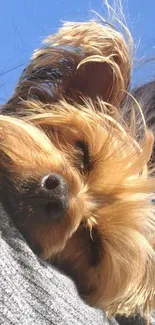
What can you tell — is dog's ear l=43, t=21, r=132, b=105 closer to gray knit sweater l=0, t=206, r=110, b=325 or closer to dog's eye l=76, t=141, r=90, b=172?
dog's eye l=76, t=141, r=90, b=172

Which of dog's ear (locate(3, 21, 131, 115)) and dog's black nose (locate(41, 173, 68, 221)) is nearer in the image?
dog's black nose (locate(41, 173, 68, 221))

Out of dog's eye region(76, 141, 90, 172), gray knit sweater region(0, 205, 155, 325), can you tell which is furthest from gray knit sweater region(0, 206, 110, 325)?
dog's eye region(76, 141, 90, 172)

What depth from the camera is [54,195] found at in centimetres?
144

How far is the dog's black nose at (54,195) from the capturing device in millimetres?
1445

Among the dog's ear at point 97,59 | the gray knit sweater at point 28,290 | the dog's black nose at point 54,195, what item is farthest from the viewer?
the dog's ear at point 97,59

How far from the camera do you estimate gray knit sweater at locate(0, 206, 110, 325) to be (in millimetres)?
1175

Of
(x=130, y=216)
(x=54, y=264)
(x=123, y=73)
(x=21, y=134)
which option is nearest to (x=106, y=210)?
(x=130, y=216)

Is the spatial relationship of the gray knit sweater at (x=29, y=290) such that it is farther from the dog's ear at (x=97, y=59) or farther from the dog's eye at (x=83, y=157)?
the dog's ear at (x=97, y=59)

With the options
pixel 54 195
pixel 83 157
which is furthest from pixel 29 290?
pixel 83 157

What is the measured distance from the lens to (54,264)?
1.55m

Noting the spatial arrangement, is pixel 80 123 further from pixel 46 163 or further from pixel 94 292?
pixel 94 292

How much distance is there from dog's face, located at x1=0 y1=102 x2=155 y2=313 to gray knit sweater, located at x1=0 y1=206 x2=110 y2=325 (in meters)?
0.12

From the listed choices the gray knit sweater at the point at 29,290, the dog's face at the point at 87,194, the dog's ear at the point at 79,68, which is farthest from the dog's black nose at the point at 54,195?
the dog's ear at the point at 79,68

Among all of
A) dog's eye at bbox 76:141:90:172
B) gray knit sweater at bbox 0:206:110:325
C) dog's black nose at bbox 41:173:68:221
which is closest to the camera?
gray knit sweater at bbox 0:206:110:325
